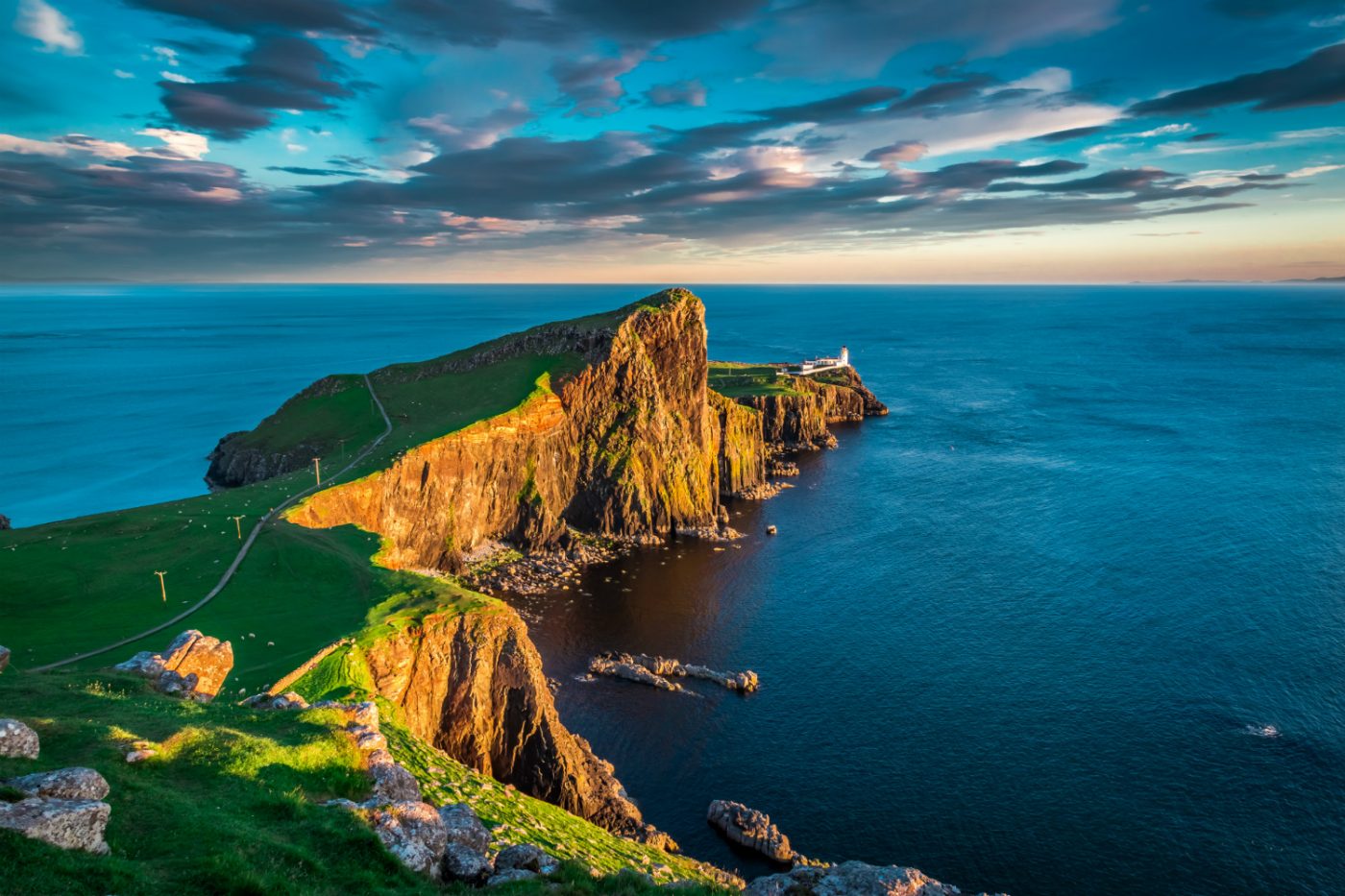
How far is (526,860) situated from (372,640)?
22.9 m

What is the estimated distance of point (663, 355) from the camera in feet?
379

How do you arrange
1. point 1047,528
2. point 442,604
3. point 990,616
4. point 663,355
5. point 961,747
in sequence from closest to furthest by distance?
point 442,604
point 961,747
point 990,616
point 1047,528
point 663,355

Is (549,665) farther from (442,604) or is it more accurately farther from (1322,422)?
(1322,422)

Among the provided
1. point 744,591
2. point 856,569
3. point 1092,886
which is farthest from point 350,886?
point 856,569

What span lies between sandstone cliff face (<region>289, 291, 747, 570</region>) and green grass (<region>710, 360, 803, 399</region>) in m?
34.0

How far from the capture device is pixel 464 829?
25641mm

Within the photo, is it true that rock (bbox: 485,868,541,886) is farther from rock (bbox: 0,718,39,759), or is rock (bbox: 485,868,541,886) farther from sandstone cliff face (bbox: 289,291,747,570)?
sandstone cliff face (bbox: 289,291,747,570)

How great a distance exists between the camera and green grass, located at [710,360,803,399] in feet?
533

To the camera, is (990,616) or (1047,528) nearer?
(990,616)

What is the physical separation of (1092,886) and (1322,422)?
527 ft

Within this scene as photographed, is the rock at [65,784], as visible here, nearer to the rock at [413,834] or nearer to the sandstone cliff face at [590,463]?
the rock at [413,834]

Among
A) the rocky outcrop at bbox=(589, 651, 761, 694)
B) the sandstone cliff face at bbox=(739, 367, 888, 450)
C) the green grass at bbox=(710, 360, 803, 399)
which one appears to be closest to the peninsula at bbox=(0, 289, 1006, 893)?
the rocky outcrop at bbox=(589, 651, 761, 694)

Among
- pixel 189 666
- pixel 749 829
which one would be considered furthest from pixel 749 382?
pixel 189 666

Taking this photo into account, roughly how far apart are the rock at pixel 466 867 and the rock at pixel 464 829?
51.8 inches
